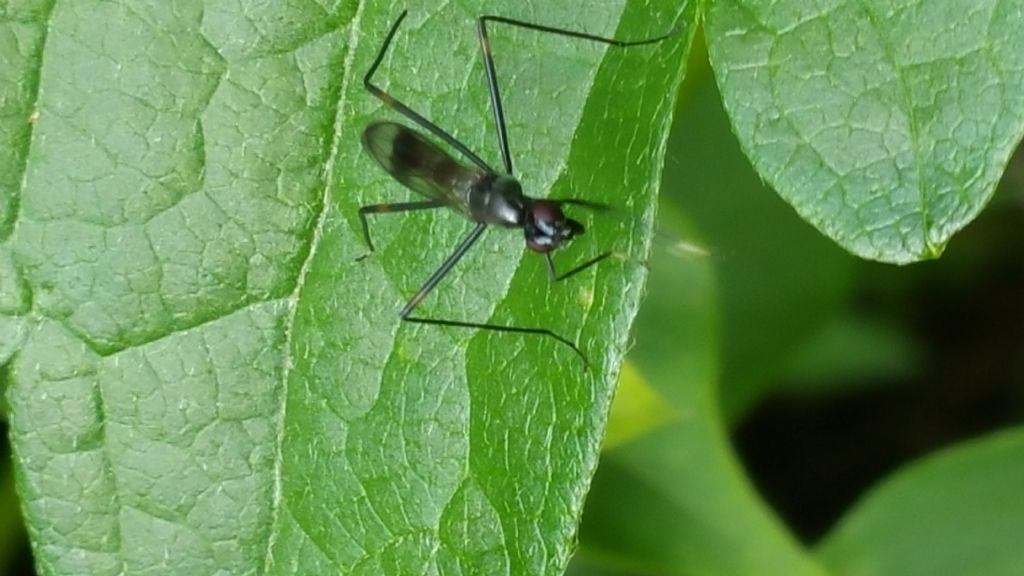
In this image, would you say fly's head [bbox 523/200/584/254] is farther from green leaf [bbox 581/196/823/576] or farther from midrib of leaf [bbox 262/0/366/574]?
green leaf [bbox 581/196/823/576]

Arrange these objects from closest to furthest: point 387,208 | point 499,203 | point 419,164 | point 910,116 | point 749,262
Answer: point 910,116 < point 387,208 < point 499,203 < point 419,164 < point 749,262

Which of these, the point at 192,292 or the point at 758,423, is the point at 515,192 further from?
the point at 758,423

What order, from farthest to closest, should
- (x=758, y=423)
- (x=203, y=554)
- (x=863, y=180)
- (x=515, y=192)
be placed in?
(x=758, y=423) → (x=515, y=192) → (x=203, y=554) → (x=863, y=180)

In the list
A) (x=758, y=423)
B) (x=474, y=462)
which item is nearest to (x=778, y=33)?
(x=474, y=462)

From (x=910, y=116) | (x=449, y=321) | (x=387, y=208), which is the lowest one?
(x=449, y=321)

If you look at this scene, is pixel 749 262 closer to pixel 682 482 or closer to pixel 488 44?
pixel 682 482

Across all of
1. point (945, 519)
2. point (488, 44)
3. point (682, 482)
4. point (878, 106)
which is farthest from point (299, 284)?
point (945, 519)
